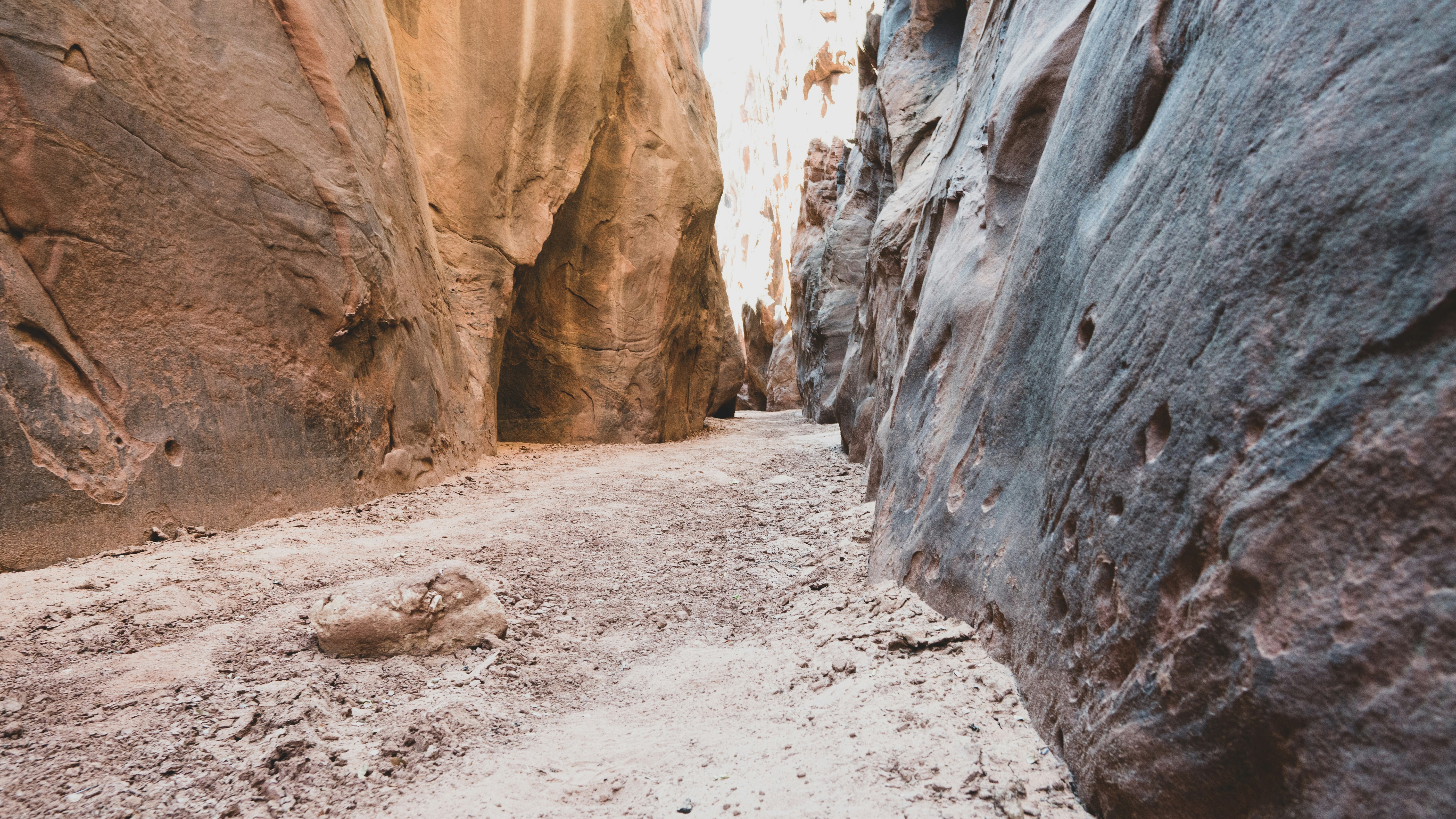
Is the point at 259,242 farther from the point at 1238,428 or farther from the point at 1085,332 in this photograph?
the point at 1238,428

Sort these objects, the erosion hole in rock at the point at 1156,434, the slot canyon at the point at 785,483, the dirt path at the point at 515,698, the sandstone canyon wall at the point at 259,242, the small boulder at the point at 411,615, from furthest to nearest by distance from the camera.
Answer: the sandstone canyon wall at the point at 259,242, the small boulder at the point at 411,615, the dirt path at the point at 515,698, the erosion hole in rock at the point at 1156,434, the slot canyon at the point at 785,483

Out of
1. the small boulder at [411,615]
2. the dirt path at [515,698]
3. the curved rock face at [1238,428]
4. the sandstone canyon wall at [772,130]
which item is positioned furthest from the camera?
the sandstone canyon wall at [772,130]

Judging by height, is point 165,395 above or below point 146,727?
above

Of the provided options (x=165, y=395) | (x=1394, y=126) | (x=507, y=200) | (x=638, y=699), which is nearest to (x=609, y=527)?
(x=638, y=699)

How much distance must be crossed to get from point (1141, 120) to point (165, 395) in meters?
4.19

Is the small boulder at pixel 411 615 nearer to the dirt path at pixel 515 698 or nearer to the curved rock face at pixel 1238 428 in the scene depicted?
the dirt path at pixel 515 698

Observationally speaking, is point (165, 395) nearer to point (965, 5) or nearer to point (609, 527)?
point (609, 527)

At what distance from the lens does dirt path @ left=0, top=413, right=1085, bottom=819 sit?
1.64 m

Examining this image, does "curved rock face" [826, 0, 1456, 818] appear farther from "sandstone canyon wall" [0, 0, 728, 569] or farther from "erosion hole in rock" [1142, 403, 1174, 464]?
"sandstone canyon wall" [0, 0, 728, 569]

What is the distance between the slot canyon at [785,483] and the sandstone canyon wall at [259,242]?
0.08 ft

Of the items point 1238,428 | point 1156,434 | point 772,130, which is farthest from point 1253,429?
point 772,130

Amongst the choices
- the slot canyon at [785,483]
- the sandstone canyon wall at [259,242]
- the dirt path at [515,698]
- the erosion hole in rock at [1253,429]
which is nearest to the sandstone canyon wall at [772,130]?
the sandstone canyon wall at [259,242]

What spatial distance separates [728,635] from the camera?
2.94 m

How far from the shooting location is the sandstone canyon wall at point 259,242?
10.2 ft
